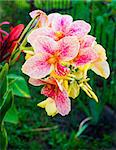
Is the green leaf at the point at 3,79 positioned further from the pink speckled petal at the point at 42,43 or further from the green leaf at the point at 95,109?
the green leaf at the point at 95,109

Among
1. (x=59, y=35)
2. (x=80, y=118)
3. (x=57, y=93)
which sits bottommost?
(x=80, y=118)

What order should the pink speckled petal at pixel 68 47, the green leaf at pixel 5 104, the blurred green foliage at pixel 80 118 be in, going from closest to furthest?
1. the pink speckled petal at pixel 68 47
2. the green leaf at pixel 5 104
3. the blurred green foliage at pixel 80 118

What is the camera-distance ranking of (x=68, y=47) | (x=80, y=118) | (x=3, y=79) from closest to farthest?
1. (x=68, y=47)
2. (x=3, y=79)
3. (x=80, y=118)

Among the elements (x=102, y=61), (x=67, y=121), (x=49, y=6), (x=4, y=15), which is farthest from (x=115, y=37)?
(x=102, y=61)

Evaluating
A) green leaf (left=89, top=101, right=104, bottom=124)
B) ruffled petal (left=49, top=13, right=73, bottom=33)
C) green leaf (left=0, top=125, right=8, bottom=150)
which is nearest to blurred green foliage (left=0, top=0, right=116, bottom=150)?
green leaf (left=89, top=101, right=104, bottom=124)

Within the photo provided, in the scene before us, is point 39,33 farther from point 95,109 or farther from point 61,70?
point 95,109


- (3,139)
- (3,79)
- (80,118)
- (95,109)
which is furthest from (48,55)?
(80,118)

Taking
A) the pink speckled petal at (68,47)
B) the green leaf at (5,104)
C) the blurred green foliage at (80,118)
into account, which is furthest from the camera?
the blurred green foliage at (80,118)

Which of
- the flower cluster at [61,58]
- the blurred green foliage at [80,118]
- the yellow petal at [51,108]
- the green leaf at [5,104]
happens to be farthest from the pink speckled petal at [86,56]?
the blurred green foliage at [80,118]
